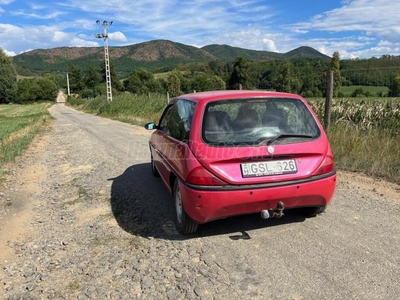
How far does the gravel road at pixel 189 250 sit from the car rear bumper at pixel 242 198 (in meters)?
0.40

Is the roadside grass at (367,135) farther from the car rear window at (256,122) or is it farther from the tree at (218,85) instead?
the tree at (218,85)

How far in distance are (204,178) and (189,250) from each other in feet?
2.65

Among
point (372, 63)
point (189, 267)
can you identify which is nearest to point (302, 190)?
point (189, 267)

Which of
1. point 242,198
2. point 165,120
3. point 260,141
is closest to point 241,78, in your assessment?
point 165,120

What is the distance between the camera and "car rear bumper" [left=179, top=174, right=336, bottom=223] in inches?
122

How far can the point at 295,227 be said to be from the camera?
368 cm

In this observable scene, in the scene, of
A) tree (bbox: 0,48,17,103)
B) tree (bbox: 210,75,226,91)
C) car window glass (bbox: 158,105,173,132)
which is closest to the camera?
car window glass (bbox: 158,105,173,132)

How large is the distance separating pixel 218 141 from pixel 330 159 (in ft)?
4.20

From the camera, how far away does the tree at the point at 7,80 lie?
8706 centimetres

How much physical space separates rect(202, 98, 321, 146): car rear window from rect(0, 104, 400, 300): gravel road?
3.58 feet

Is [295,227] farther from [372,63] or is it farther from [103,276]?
[372,63]

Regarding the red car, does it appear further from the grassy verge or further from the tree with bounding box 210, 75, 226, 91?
the tree with bounding box 210, 75, 226, 91

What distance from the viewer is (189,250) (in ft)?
10.8

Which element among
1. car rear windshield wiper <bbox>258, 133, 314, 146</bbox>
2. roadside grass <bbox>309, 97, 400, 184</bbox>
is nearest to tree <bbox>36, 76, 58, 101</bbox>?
roadside grass <bbox>309, 97, 400, 184</bbox>
